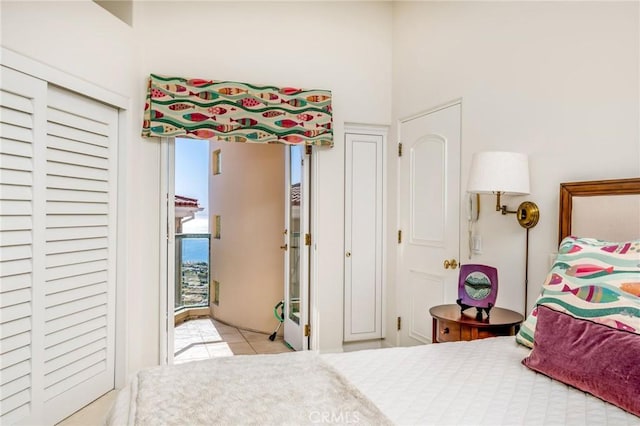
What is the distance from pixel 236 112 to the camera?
10.8 feet

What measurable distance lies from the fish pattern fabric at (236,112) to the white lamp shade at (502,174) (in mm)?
1502

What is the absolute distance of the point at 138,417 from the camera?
1.20 metres

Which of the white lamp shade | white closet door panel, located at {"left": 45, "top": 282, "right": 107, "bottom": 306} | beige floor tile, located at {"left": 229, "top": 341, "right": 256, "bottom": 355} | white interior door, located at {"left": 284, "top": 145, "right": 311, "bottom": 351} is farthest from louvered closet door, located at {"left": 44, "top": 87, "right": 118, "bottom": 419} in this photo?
the white lamp shade

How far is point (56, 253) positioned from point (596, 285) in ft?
8.76

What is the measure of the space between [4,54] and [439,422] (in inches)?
95.7

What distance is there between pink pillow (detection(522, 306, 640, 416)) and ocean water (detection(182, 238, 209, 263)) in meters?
4.71

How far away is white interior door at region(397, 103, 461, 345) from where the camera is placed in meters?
3.09

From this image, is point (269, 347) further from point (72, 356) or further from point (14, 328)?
point (14, 328)

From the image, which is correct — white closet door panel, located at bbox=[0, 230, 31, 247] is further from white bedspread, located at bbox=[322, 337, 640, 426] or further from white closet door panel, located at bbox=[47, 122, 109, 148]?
white bedspread, located at bbox=[322, 337, 640, 426]

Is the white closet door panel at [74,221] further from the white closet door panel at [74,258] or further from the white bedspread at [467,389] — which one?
the white bedspread at [467,389]

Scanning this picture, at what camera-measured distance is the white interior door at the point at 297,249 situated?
3.69 metres

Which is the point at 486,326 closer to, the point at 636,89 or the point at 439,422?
the point at 439,422

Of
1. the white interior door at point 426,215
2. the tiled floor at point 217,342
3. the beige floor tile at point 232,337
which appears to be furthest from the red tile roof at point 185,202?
the white interior door at point 426,215

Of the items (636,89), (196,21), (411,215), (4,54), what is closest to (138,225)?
(4,54)
